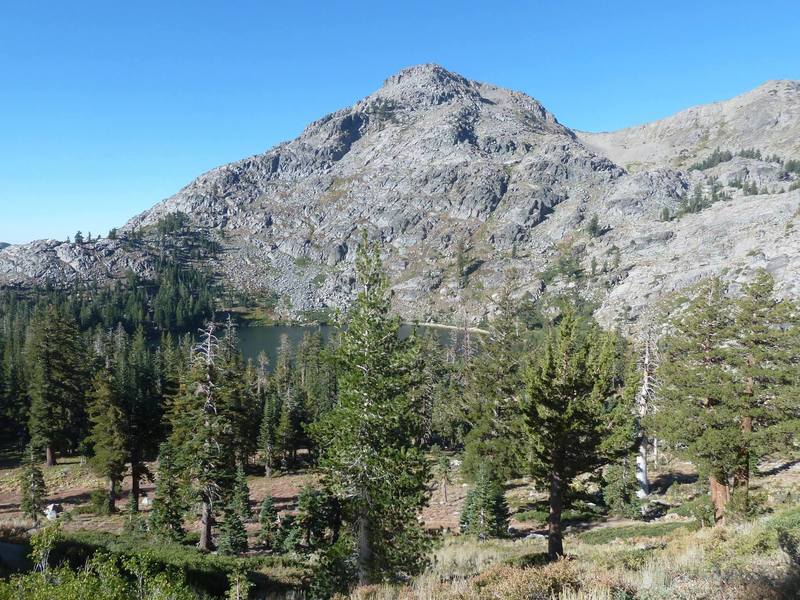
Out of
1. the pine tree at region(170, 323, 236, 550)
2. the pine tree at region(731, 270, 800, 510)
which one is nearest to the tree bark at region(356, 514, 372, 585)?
the pine tree at region(170, 323, 236, 550)

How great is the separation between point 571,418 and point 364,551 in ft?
32.3

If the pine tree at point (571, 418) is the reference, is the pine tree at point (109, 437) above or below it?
below

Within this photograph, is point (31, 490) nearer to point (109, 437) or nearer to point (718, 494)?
point (109, 437)

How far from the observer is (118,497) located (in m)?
46.1

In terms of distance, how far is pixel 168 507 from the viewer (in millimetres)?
30109

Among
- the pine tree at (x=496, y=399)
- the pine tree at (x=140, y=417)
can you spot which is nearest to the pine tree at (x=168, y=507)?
the pine tree at (x=140, y=417)

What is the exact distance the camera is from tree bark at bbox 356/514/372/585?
13094 mm

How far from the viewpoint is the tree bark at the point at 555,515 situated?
1764 centimetres

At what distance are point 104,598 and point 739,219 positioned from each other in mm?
238597

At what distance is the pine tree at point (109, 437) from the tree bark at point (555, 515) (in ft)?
126

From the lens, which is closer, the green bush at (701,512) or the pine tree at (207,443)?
the green bush at (701,512)

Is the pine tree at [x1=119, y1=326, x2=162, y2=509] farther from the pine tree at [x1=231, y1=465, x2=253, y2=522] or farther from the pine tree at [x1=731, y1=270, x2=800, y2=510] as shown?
the pine tree at [x1=731, y1=270, x2=800, y2=510]

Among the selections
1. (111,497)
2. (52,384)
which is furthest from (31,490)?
(52,384)

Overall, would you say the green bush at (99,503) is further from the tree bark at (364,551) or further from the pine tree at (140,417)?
the tree bark at (364,551)
